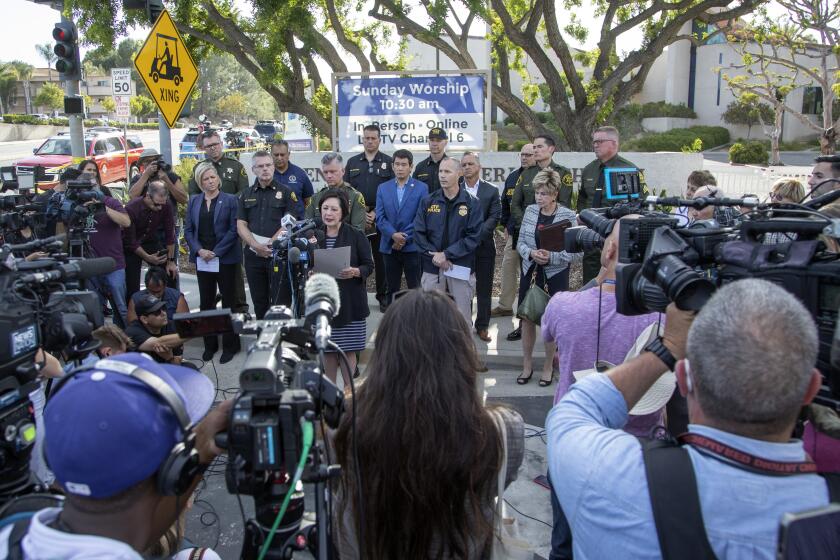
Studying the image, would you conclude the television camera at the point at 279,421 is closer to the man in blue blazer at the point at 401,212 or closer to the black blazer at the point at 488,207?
the black blazer at the point at 488,207

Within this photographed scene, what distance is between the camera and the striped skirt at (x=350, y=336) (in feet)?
18.5

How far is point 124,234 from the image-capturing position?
759 cm

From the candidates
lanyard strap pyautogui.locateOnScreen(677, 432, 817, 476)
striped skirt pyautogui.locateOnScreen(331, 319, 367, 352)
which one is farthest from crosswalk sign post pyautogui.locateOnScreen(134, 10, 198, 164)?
lanyard strap pyautogui.locateOnScreen(677, 432, 817, 476)

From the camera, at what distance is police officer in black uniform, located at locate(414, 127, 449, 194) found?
8.31m

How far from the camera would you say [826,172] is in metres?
5.40

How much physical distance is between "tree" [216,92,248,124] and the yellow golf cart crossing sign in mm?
71941

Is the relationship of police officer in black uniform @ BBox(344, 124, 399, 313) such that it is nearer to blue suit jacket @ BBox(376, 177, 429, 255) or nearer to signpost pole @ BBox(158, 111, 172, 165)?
blue suit jacket @ BBox(376, 177, 429, 255)

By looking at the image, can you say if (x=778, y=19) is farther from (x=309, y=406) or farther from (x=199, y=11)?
(x=309, y=406)

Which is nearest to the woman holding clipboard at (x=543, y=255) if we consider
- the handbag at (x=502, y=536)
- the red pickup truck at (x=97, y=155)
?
the handbag at (x=502, y=536)

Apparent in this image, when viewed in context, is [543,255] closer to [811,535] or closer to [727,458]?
[727,458]

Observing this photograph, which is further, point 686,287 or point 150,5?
point 150,5

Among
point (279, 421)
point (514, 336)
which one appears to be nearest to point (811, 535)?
point (279, 421)

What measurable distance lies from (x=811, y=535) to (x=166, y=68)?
7.96 m

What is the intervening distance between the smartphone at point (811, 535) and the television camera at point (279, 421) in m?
1.02
